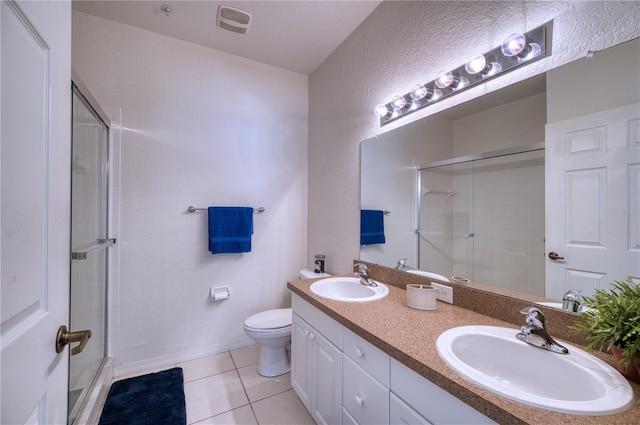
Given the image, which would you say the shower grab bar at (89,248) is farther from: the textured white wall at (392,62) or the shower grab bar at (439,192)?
the shower grab bar at (439,192)

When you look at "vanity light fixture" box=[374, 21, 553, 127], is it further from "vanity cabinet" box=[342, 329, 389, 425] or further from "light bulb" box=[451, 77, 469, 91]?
"vanity cabinet" box=[342, 329, 389, 425]

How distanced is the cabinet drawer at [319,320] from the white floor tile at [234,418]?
67cm

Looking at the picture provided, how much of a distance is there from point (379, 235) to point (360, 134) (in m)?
0.79

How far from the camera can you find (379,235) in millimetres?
1854

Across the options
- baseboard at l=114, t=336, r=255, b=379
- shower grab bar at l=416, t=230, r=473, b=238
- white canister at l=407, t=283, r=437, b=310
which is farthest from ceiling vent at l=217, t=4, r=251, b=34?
baseboard at l=114, t=336, r=255, b=379

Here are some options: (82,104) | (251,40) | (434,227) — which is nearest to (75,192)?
(82,104)

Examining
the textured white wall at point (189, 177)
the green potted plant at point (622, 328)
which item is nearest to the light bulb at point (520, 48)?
the green potted plant at point (622, 328)

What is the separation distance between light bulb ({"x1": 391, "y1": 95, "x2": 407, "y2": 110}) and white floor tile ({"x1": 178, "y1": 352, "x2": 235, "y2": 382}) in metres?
2.29

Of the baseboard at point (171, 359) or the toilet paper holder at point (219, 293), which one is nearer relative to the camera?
the baseboard at point (171, 359)

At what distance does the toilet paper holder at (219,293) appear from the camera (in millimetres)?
2201

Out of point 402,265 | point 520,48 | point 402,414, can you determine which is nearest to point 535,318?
point 402,414

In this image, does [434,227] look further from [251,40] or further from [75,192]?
[251,40]

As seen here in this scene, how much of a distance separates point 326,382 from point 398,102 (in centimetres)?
166

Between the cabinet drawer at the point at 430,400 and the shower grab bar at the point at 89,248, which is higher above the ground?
the shower grab bar at the point at 89,248
